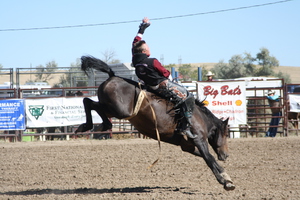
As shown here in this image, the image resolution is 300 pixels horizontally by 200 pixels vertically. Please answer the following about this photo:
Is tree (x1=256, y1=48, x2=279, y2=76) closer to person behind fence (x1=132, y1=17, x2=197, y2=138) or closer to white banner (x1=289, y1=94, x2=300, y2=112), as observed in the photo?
white banner (x1=289, y1=94, x2=300, y2=112)

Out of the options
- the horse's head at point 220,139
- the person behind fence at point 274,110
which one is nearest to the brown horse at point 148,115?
the horse's head at point 220,139

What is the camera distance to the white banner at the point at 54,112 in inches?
553

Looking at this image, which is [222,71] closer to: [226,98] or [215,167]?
[226,98]

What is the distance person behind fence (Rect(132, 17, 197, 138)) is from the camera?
5.86 m

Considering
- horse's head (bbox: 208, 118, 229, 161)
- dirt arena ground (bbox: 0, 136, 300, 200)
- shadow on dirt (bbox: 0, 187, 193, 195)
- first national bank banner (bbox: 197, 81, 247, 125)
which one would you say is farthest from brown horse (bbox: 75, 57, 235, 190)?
first national bank banner (bbox: 197, 81, 247, 125)

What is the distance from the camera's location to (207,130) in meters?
6.47

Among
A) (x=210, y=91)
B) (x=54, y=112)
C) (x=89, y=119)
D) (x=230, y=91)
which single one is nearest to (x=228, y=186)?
(x=89, y=119)

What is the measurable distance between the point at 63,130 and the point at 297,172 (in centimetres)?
962

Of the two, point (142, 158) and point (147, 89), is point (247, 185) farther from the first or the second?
point (142, 158)

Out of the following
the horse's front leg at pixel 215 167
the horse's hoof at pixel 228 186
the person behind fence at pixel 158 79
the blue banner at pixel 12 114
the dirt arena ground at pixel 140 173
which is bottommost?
the dirt arena ground at pixel 140 173

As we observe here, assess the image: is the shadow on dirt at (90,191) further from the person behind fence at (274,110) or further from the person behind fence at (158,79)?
the person behind fence at (274,110)

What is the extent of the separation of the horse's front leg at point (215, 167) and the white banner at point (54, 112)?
8.25m

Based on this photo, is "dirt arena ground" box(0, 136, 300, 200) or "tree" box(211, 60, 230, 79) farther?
"tree" box(211, 60, 230, 79)

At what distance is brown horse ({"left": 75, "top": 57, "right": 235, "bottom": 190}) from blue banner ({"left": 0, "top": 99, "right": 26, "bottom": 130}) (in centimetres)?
867
